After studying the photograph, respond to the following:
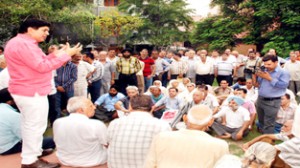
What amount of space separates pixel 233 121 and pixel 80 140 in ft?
9.51

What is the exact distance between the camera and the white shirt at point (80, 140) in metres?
3.69

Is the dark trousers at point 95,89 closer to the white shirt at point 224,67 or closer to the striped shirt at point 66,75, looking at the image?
the striped shirt at point 66,75

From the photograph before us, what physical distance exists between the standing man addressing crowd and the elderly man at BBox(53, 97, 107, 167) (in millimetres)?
265

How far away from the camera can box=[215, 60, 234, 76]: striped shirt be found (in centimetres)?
907

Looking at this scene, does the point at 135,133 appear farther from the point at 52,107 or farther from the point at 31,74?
the point at 52,107

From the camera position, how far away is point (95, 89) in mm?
7668

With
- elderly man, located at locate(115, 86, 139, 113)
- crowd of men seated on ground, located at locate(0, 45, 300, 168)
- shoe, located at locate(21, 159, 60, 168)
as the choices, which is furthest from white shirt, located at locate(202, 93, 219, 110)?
shoe, located at locate(21, 159, 60, 168)

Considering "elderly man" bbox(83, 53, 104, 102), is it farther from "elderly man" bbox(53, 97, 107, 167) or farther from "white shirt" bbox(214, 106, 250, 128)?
"elderly man" bbox(53, 97, 107, 167)

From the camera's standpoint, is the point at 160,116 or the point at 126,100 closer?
the point at 160,116

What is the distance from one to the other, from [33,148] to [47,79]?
27.2 inches

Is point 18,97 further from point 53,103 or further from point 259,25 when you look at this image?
point 259,25

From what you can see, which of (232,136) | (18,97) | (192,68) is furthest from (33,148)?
(192,68)

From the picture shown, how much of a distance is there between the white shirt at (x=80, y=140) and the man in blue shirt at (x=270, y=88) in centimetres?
225

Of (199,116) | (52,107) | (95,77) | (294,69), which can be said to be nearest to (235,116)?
(52,107)
